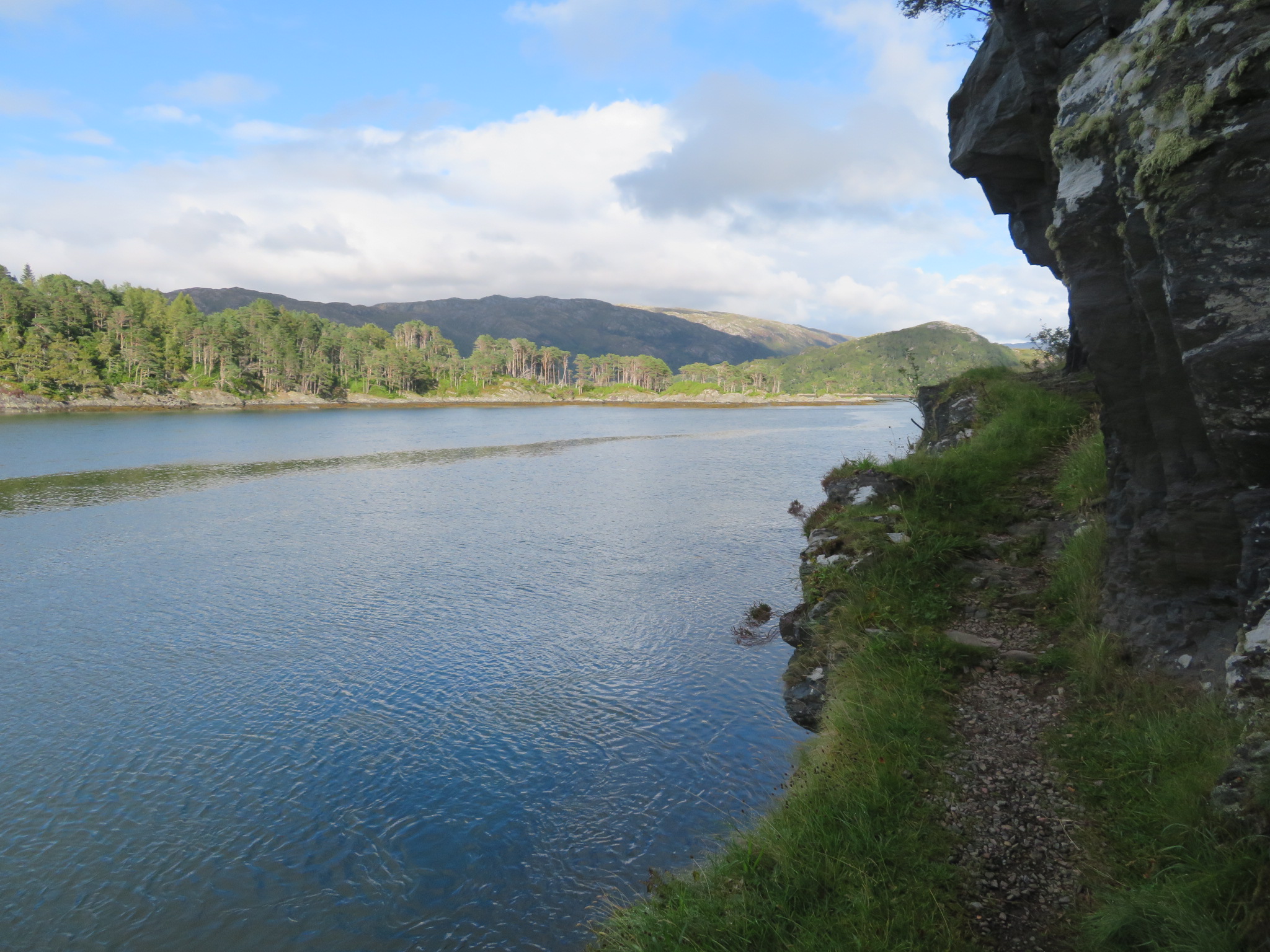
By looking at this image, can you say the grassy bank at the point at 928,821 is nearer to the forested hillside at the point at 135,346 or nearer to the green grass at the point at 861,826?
the green grass at the point at 861,826

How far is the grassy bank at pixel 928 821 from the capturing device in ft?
16.9

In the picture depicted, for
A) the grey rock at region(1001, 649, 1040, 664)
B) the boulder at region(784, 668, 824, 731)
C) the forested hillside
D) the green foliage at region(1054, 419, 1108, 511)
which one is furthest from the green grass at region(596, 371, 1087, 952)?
the forested hillside

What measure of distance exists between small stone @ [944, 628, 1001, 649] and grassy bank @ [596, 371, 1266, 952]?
0.29 meters

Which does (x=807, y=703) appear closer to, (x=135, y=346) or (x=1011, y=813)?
(x=1011, y=813)

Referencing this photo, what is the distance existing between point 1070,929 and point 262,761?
1183 centimetres

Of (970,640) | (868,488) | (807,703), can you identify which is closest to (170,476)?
(868,488)

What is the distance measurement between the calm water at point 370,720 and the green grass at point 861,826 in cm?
201

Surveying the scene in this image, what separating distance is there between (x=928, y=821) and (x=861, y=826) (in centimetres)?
62

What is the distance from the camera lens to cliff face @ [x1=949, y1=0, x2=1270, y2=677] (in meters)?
5.57

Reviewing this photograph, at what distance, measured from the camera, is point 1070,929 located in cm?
530

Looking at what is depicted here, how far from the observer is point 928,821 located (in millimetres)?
6781

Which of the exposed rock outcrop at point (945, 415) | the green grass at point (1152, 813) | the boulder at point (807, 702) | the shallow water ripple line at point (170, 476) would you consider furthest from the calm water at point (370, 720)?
the exposed rock outcrop at point (945, 415)

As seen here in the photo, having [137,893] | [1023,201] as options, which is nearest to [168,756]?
[137,893]

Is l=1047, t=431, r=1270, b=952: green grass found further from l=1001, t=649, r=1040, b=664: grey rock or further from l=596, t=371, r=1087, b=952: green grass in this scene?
l=596, t=371, r=1087, b=952: green grass
